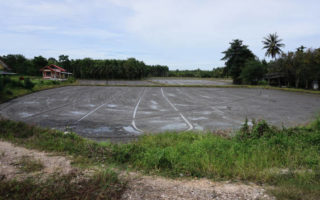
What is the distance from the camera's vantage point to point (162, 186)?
3.44m

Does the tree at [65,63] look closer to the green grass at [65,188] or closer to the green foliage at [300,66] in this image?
the green foliage at [300,66]

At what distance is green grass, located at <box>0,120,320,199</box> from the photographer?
3.74 m

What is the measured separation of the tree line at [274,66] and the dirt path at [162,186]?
3241 centimetres

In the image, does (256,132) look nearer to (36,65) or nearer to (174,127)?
(174,127)

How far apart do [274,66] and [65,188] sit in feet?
132

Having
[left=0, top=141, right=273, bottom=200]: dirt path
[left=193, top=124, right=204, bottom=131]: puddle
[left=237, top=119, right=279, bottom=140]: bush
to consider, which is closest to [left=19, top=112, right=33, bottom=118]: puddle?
[left=0, top=141, right=273, bottom=200]: dirt path

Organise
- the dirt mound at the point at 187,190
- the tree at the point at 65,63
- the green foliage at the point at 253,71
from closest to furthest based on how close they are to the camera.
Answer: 1. the dirt mound at the point at 187,190
2. the green foliage at the point at 253,71
3. the tree at the point at 65,63

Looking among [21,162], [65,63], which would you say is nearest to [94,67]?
[65,63]

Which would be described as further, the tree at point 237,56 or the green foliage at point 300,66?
the tree at point 237,56

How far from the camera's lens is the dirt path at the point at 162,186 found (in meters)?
3.15

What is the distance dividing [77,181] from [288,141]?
205 inches

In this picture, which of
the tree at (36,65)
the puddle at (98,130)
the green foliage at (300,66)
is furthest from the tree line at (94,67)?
the puddle at (98,130)

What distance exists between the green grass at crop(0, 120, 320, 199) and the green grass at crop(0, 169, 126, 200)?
79 centimetres

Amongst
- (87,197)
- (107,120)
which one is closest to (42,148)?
(87,197)
